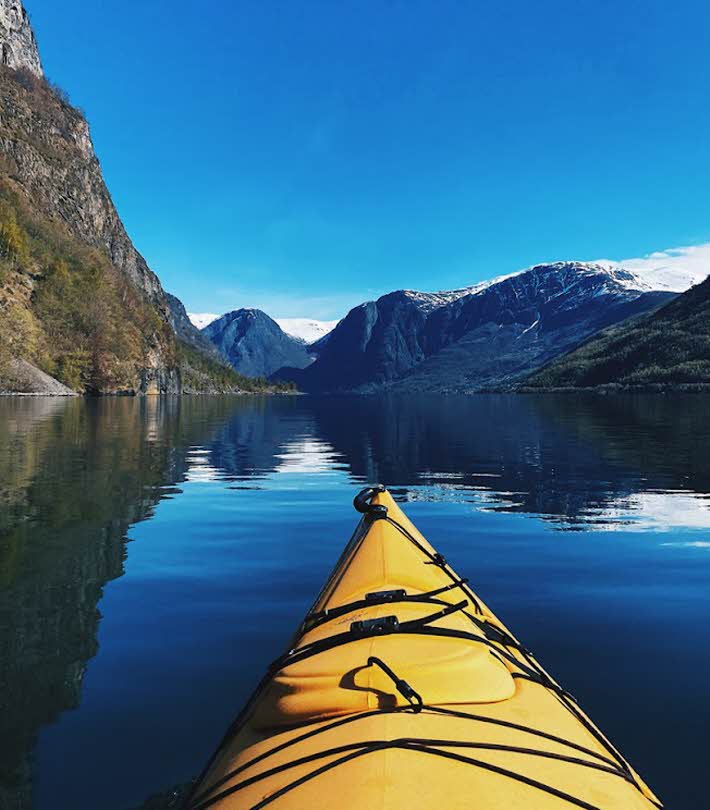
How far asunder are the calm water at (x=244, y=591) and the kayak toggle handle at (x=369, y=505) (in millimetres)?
1827

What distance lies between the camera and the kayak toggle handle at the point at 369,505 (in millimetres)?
8355

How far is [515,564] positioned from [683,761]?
21.4ft

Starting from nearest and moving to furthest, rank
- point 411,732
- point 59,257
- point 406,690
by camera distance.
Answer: point 411,732, point 406,690, point 59,257

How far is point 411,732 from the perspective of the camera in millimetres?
3484

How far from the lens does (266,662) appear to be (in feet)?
24.3

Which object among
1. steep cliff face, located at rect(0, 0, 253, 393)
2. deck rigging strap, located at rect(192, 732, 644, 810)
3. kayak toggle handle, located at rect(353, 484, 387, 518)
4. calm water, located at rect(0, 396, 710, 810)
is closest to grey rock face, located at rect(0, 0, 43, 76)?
steep cliff face, located at rect(0, 0, 253, 393)

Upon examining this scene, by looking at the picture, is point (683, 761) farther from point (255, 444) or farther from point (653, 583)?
point (255, 444)

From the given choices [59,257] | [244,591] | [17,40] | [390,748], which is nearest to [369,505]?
[244,591]

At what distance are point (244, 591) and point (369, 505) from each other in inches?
117

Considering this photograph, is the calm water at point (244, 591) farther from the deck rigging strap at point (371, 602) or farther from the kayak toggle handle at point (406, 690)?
the kayak toggle handle at point (406, 690)

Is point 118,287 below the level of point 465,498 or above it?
above

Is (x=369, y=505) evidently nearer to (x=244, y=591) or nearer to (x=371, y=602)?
(x=244, y=591)

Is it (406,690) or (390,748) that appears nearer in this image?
(390,748)

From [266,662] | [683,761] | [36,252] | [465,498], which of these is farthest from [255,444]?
[36,252]
